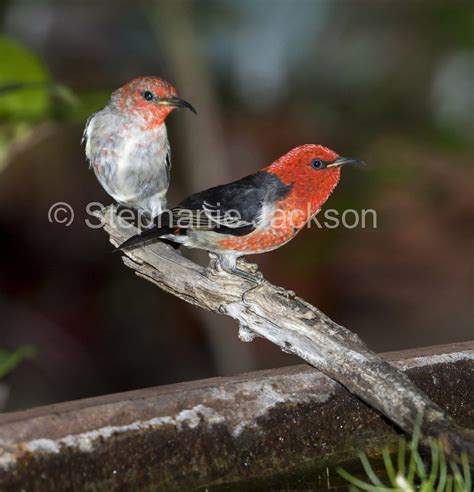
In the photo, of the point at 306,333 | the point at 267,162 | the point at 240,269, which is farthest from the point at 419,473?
the point at 267,162

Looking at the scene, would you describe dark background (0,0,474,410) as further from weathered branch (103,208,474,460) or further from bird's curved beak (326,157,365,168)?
weathered branch (103,208,474,460)

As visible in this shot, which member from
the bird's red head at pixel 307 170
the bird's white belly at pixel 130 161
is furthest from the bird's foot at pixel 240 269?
the bird's white belly at pixel 130 161

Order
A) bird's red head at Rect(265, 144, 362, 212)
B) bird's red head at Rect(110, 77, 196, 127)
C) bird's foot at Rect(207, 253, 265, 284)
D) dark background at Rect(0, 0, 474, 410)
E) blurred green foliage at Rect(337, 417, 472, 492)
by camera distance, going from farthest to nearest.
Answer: dark background at Rect(0, 0, 474, 410)
bird's red head at Rect(110, 77, 196, 127)
bird's red head at Rect(265, 144, 362, 212)
bird's foot at Rect(207, 253, 265, 284)
blurred green foliage at Rect(337, 417, 472, 492)

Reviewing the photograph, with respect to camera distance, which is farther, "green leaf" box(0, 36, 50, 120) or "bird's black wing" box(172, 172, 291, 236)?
"green leaf" box(0, 36, 50, 120)

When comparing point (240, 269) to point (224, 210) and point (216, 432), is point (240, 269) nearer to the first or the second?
point (224, 210)

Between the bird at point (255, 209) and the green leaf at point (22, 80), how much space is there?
108 centimetres

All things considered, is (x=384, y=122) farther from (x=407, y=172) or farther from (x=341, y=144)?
(x=407, y=172)

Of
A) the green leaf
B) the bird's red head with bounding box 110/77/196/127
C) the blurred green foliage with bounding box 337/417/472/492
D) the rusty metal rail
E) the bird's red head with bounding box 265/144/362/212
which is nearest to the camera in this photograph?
the blurred green foliage with bounding box 337/417/472/492

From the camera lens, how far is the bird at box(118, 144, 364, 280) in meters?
3.49

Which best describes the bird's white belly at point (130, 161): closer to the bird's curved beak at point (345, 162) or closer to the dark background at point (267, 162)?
the bird's curved beak at point (345, 162)

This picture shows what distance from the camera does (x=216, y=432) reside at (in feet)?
9.47

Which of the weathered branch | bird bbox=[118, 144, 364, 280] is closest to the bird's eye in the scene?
bird bbox=[118, 144, 364, 280]

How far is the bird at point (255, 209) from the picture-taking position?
137 inches

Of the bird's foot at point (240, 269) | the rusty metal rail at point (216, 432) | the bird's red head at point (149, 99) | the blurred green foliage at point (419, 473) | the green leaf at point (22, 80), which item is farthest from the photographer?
the green leaf at point (22, 80)
